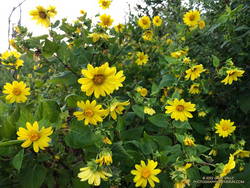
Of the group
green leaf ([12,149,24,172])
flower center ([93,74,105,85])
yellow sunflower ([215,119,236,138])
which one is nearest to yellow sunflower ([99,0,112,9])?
flower center ([93,74,105,85])

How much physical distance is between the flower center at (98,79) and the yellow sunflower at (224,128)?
0.84 meters

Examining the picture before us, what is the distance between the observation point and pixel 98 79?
90 centimetres

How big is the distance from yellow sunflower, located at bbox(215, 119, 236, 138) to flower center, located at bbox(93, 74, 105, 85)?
0.84 meters

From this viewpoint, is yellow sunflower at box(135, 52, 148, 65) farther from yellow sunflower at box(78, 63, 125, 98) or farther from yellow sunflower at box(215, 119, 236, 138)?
yellow sunflower at box(78, 63, 125, 98)

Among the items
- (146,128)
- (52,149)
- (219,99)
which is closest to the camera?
(52,149)

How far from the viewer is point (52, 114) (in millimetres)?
957

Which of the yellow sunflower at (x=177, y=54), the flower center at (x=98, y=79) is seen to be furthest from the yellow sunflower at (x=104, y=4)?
the flower center at (x=98, y=79)

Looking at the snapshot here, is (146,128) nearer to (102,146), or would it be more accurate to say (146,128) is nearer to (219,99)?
(102,146)

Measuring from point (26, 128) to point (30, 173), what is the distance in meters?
0.16

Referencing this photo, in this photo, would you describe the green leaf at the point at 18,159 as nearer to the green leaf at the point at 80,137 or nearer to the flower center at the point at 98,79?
the green leaf at the point at 80,137

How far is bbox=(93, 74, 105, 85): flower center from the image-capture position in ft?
2.95

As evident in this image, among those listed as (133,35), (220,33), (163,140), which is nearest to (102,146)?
(163,140)

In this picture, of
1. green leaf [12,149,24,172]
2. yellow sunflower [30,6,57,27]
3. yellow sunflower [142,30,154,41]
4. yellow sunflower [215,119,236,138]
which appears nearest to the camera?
green leaf [12,149,24,172]

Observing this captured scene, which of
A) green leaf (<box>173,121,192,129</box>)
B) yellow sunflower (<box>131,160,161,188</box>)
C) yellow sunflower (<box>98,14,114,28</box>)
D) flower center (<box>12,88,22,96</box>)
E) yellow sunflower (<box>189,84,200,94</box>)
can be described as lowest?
yellow sunflower (<box>131,160,161,188</box>)
